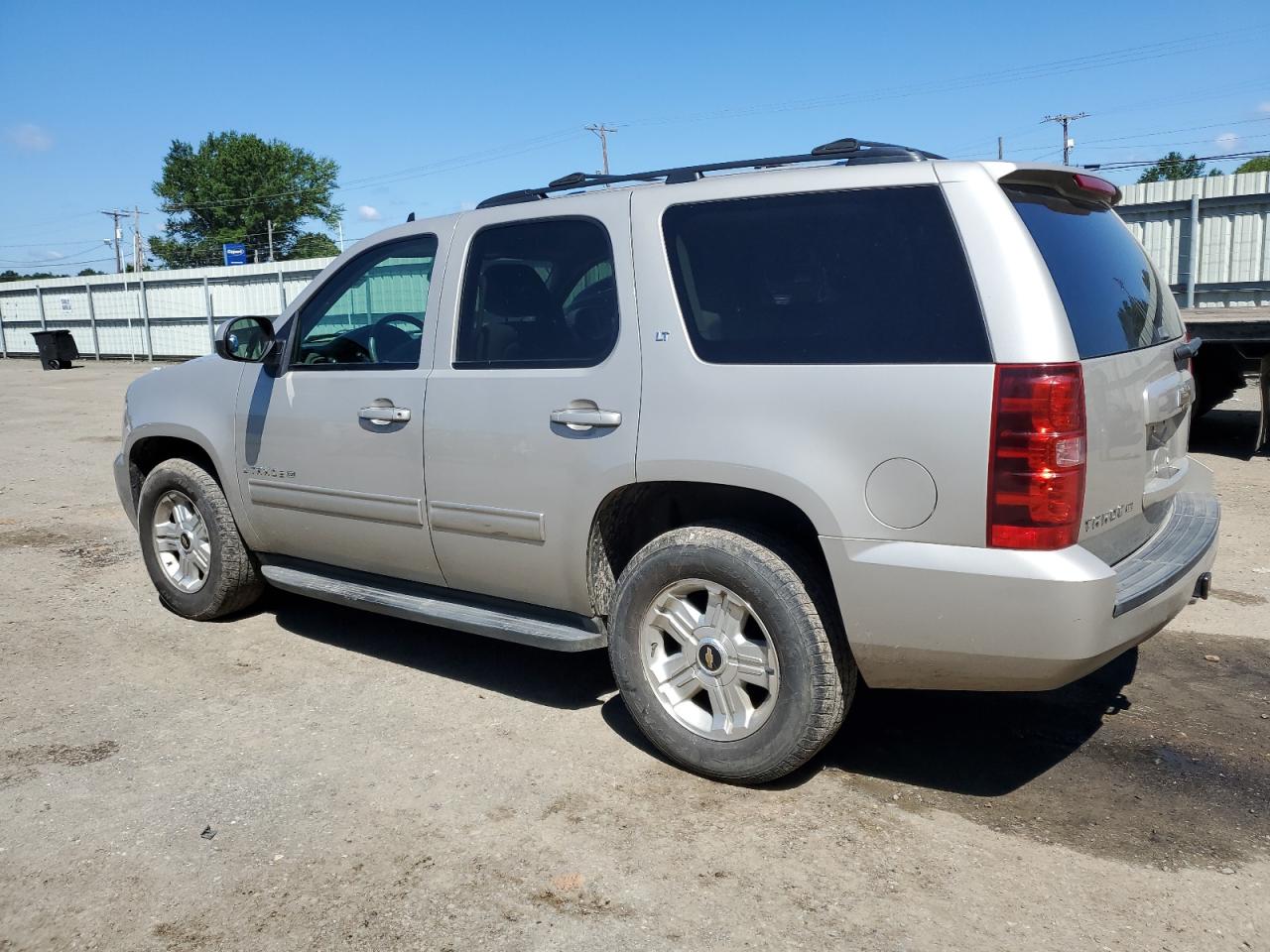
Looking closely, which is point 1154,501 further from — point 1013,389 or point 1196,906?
point 1196,906

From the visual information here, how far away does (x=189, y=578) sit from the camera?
222 inches

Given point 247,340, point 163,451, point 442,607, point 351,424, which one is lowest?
point 442,607

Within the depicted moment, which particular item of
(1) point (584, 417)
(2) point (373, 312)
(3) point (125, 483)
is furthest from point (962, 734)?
(3) point (125, 483)

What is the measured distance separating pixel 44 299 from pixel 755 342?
40380 mm

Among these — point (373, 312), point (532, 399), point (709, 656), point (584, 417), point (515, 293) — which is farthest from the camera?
point (373, 312)

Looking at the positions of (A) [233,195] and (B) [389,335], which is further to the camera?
(A) [233,195]

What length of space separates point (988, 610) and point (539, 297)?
2.10 metres

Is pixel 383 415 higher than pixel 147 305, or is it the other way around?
pixel 147 305

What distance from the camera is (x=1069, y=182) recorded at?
355 centimetres

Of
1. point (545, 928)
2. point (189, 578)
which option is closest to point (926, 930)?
point (545, 928)

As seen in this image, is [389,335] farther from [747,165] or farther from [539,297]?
[747,165]

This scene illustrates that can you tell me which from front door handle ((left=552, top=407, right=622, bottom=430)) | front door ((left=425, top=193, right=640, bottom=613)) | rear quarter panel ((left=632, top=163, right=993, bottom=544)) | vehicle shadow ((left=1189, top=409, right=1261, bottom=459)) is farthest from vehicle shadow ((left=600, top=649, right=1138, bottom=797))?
vehicle shadow ((left=1189, top=409, right=1261, bottom=459))

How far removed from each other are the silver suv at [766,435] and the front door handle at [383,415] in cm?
2

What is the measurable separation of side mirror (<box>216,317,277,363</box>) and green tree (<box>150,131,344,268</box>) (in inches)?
3634
